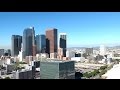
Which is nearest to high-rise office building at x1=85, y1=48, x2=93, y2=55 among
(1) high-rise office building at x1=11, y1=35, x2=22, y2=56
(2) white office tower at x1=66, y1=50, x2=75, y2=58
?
(2) white office tower at x1=66, y1=50, x2=75, y2=58

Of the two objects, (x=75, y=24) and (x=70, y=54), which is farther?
(x=75, y=24)

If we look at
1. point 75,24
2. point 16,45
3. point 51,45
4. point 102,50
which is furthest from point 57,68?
point 75,24

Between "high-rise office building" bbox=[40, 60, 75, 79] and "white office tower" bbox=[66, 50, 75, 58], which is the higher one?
"white office tower" bbox=[66, 50, 75, 58]

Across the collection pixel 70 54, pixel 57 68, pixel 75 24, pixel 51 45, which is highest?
pixel 75 24

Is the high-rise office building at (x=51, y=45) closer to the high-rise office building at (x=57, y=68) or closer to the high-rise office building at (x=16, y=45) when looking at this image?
the high-rise office building at (x=57, y=68)

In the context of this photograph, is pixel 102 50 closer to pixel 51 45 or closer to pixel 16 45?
pixel 51 45

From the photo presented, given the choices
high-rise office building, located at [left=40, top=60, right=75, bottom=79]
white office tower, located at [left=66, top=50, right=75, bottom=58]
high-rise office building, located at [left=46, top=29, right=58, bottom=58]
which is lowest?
high-rise office building, located at [left=40, top=60, right=75, bottom=79]

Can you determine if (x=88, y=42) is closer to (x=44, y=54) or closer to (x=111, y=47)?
(x=111, y=47)

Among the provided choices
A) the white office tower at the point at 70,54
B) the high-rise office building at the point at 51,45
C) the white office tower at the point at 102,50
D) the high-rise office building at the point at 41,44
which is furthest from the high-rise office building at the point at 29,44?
the white office tower at the point at 102,50

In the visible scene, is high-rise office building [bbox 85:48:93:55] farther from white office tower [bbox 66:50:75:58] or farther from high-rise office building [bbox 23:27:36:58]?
high-rise office building [bbox 23:27:36:58]
